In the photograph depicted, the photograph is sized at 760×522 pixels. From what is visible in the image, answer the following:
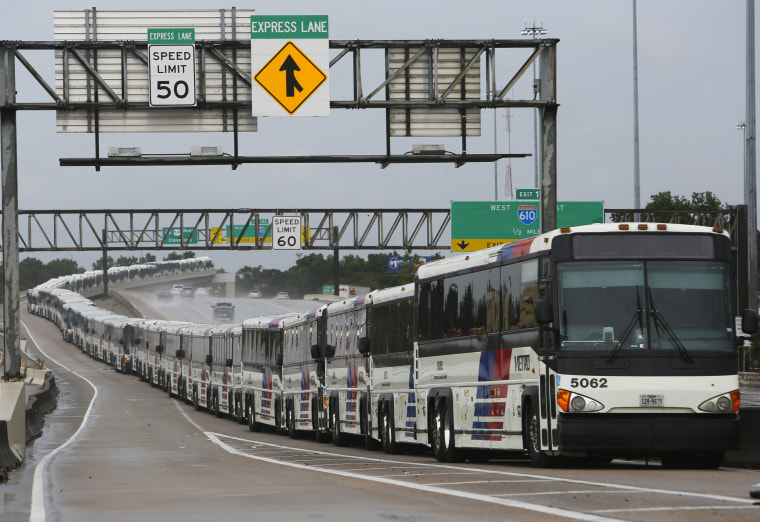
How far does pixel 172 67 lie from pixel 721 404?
44.5ft

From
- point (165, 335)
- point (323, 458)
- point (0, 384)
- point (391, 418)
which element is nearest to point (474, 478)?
point (323, 458)

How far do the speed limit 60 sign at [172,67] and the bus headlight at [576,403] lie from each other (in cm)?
1200

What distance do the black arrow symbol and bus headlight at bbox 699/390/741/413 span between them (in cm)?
1176

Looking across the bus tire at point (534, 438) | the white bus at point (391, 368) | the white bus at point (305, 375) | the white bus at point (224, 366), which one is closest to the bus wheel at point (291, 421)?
the white bus at point (305, 375)

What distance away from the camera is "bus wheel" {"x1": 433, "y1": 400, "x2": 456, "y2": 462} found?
2077cm

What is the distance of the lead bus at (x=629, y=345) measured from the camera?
16203mm

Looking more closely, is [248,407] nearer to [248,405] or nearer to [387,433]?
[248,405]

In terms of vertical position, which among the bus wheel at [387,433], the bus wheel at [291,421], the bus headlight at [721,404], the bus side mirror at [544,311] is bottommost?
the bus wheel at [291,421]

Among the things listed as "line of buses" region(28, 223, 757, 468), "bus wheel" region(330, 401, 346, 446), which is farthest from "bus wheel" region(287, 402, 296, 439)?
"line of buses" region(28, 223, 757, 468)

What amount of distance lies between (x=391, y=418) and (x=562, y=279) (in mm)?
9168

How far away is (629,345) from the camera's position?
16375 millimetres

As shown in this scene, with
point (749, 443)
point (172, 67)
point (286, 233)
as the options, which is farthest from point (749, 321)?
point (286, 233)

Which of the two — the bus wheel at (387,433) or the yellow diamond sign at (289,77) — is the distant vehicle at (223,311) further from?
the yellow diamond sign at (289,77)

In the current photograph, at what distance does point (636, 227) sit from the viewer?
16.9 m
